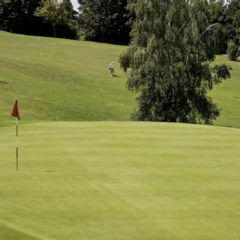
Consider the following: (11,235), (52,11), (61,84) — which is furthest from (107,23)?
(11,235)

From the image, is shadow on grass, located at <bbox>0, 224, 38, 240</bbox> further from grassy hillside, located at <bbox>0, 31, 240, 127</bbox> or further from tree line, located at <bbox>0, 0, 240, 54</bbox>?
tree line, located at <bbox>0, 0, 240, 54</bbox>

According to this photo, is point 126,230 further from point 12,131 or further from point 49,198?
point 12,131

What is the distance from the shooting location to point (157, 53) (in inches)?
1677

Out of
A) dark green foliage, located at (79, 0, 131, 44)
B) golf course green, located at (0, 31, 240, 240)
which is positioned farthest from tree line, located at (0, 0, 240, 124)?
dark green foliage, located at (79, 0, 131, 44)

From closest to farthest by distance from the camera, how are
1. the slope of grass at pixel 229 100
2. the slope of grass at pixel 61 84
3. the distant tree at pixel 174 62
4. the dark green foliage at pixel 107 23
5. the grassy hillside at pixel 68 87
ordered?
the distant tree at pixel 174 62 < the slope of grass at pixel 61 84 < the grassy hillside at pixel 68 87 < the slope of grass at pixel 229 100 < the dark green foliage at pixel 107 23

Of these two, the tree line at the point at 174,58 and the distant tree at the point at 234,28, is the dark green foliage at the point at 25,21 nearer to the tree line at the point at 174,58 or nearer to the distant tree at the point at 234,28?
the distant tree at the point at 234,28

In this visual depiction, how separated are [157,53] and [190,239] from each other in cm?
3310

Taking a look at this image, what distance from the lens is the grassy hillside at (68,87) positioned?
46156 mm

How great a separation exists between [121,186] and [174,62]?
2961 cm

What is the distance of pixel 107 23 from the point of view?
354 feet

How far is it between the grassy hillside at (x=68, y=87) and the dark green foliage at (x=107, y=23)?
27458 millimetres

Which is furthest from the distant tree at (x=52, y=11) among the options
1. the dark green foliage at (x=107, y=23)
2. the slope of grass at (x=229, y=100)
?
the slope of grass at (x=229, y=100)

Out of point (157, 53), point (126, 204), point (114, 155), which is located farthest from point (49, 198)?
point (157, 53)

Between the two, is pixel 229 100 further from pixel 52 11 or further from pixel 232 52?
pixel 52 11
